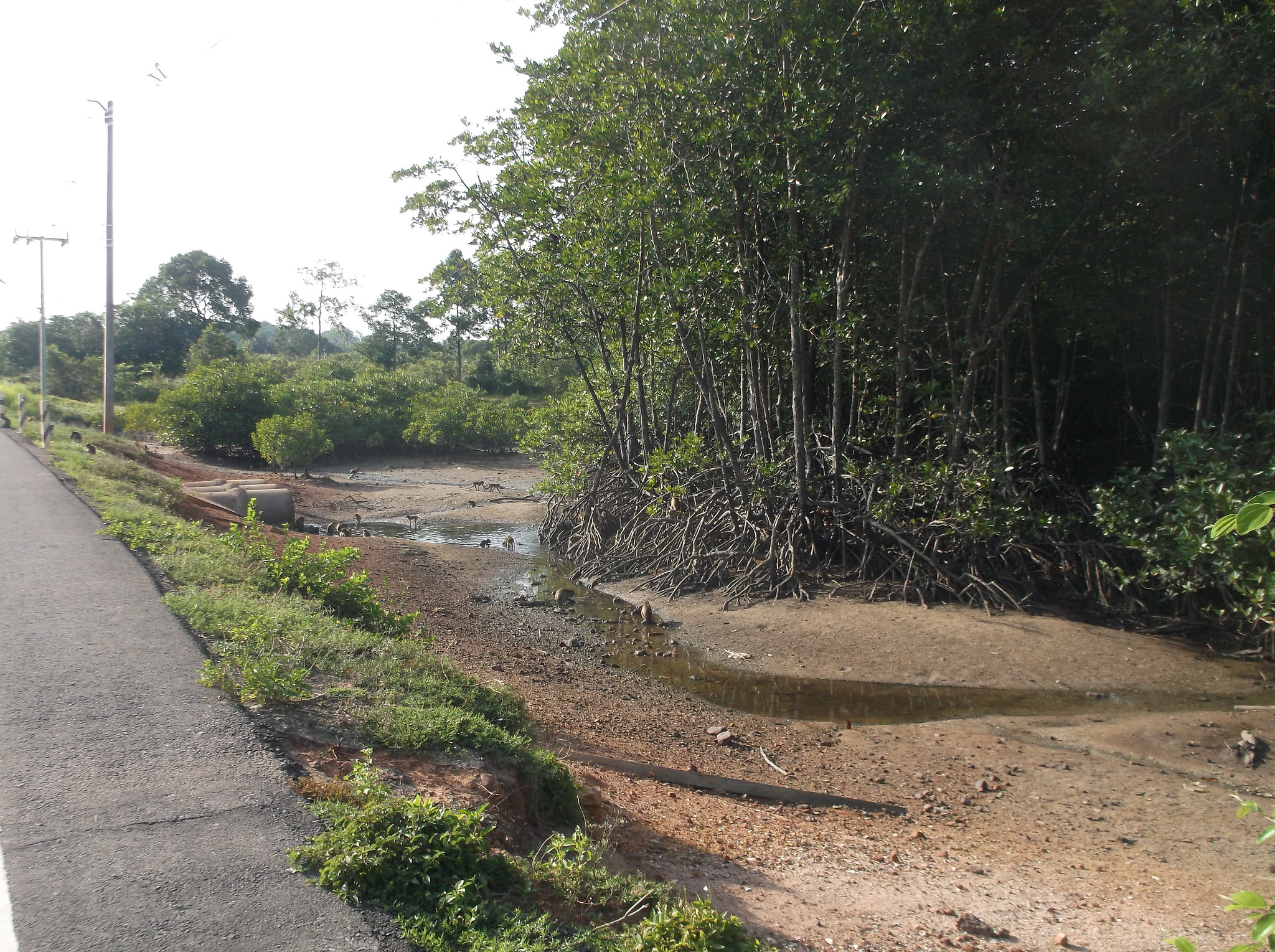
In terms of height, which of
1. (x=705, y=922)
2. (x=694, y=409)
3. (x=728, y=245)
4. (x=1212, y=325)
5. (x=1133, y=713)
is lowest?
(x=1133, y=713)

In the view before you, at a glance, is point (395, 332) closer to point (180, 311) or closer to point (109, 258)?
point (180, 311)

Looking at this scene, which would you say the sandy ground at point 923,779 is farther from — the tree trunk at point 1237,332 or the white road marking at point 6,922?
the tree trunk at point 1237,332

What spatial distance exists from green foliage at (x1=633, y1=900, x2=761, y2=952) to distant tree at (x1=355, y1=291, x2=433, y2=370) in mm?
54371

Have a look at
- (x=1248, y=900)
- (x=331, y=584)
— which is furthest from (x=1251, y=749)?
(x=331, y=584)

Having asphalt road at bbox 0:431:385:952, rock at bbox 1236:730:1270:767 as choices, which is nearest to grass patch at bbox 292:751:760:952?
Result: asphalt road at bbox 0:431:385:952

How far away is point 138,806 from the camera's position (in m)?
3.71

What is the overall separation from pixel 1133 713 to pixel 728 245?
819 cm

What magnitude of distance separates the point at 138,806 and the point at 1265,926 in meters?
4.01

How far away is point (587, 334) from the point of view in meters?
18.0

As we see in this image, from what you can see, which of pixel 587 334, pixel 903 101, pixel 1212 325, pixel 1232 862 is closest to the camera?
pixel 1232 862

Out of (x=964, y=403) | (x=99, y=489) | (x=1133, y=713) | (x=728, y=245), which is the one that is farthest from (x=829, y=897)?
(x=99, y=489)

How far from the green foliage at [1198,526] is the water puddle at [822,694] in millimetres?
1364

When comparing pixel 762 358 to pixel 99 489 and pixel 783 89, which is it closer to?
pixel 783 89

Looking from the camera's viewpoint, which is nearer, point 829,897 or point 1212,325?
point 829,897
